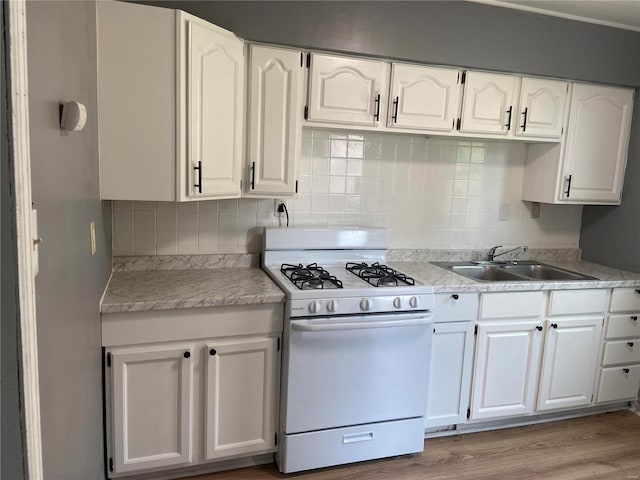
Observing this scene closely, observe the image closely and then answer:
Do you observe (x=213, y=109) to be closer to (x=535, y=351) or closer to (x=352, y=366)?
(x=352, y=366)

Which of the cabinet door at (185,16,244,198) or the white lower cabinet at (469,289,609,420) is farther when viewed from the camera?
the white lower cabinet at (469,289,609,420)

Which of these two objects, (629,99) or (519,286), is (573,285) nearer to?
(519,286)

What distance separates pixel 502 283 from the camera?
2.58 m

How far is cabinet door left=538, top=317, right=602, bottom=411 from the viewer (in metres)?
2.76

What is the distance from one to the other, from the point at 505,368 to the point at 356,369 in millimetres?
974

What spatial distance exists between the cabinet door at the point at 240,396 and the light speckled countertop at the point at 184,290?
218 millimetres

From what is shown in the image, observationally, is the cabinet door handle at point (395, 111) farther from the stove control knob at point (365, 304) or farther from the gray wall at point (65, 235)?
the gray wall at point (65, 235)

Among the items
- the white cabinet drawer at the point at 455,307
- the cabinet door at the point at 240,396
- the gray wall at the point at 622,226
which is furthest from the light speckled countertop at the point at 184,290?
the gray wall at the point at 622,226

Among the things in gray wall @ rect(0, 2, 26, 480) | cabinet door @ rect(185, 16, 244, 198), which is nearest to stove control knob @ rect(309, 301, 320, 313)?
cabinet door @ rect(185, 16, 244, 198)

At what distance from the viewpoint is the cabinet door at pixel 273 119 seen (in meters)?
2.33

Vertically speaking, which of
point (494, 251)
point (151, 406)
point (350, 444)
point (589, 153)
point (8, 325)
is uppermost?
point (589, 153)

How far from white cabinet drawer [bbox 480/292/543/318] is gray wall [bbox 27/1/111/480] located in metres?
1.95

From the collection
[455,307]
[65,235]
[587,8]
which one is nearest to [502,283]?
[455,307]

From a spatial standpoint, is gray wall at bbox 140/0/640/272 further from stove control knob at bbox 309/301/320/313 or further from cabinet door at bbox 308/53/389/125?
stove control knob at bbox 309/301/320/313
